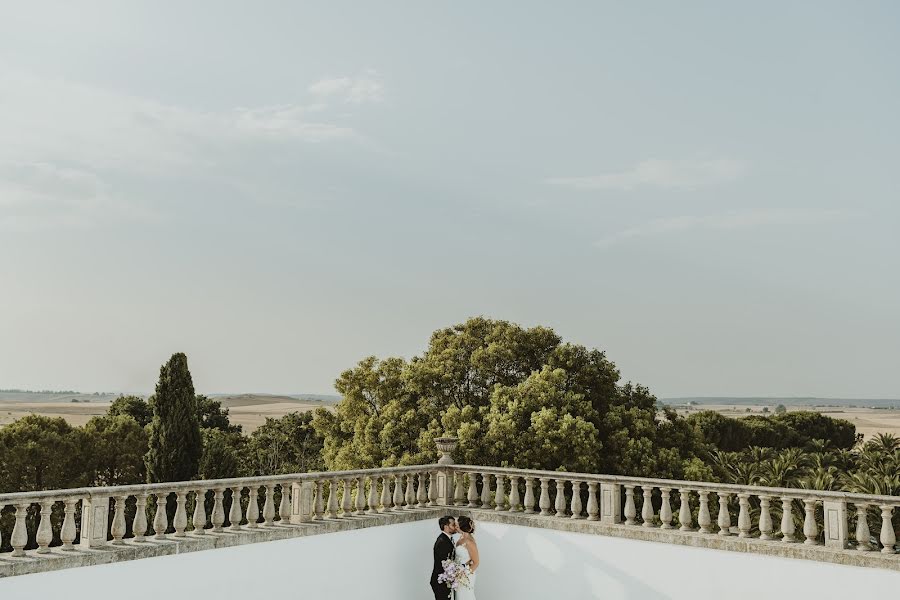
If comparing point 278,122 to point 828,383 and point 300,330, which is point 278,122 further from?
point 828,383

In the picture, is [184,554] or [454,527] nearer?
[184,554]

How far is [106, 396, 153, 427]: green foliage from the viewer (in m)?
45.8

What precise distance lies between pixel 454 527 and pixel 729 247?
762 inches

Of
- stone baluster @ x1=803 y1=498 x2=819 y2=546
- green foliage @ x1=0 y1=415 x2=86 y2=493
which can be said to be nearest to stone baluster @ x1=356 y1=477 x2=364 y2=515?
stone baluster @ x1=803 y1=498 x2=819 y2=546

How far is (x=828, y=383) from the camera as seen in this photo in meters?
36.4

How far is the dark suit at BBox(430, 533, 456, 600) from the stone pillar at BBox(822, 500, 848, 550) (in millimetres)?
4702

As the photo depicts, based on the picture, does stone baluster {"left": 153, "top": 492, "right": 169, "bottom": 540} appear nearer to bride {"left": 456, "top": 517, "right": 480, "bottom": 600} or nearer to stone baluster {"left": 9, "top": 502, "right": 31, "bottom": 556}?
stone baluster {"left": 9, "top": 502, "right": 31, "bottom": 556}

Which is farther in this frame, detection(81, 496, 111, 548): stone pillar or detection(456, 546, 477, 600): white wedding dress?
detection(456, 546, 477, 600): white wedding dress

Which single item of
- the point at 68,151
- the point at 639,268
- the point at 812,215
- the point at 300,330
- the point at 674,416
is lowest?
the point at 674,416

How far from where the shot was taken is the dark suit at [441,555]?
448 inches

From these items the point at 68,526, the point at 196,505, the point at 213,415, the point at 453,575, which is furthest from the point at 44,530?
the point at 213,415

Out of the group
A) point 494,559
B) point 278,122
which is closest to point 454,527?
point 494,559

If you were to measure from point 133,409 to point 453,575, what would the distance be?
128 ft

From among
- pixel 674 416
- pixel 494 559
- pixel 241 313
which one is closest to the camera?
pixel 494 559
